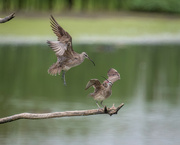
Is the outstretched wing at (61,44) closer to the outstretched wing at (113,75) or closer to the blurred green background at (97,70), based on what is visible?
the outstretched wing at (113,75)

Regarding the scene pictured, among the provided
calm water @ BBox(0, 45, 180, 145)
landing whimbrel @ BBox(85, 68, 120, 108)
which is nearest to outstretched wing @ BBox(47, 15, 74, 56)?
landing whimbrel @ BBox(85, 68, 120, 108)

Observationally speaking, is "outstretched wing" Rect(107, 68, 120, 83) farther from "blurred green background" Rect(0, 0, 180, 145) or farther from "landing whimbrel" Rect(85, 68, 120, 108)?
"blurred green background" Rect(0, 0, 180, 145)

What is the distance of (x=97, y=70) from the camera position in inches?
683

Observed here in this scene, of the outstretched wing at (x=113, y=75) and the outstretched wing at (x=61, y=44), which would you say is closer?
the outstretched wing at (x=61, y=44)

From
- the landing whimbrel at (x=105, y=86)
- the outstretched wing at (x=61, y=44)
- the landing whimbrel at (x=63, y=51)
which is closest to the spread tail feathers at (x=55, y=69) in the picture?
the landing whimbrel at (x=63, y=51)

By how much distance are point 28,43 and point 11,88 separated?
9984 mm

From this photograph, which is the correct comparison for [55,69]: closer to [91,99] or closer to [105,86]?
[105,86]

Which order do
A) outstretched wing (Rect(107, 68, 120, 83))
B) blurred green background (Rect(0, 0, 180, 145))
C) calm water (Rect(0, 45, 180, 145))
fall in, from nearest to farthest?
outstretched wing (Rect(107, 68, 120, 83)) → calm water (Rect(0, 45, 180, 145)) → blurred green background (Rect(0, 0, 180, 145))

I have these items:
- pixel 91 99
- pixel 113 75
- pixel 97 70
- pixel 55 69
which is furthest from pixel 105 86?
pixel 97 70

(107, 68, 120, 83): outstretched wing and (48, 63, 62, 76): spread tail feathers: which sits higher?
(48, 63, 62, 76): spread tail feathers

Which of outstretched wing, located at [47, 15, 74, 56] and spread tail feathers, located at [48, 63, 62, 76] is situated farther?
spread tail feathers, located at [48, 63, 62, 76]

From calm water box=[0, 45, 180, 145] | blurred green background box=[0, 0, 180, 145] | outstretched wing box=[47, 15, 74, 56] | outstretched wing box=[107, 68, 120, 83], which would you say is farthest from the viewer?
blurred green background box=[0, 0, 180, 145]

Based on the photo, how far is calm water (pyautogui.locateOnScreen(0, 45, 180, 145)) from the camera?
33.1 feet

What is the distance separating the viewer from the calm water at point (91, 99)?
10094 mm
